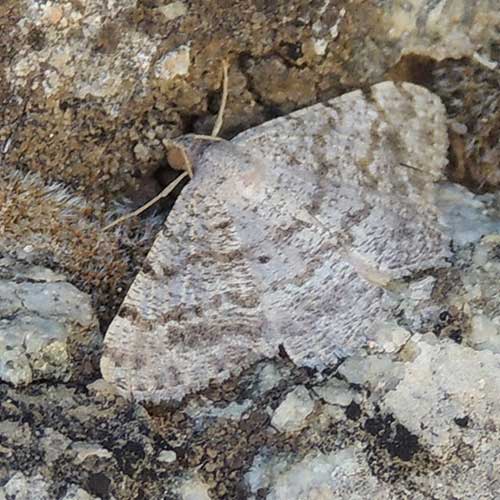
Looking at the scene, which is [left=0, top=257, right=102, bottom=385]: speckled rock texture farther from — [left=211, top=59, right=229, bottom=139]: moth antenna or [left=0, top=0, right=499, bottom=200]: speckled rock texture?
[left=211, top=59, right=229, bottom=139]: moth antenna

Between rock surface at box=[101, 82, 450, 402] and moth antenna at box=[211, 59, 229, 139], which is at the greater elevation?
moth antenna at box=[211, 59, 229, 139]

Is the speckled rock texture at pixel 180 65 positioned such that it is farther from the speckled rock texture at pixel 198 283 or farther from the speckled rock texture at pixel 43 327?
the speckled rock texture at pixel 43 327

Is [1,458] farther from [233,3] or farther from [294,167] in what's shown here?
[233,3]

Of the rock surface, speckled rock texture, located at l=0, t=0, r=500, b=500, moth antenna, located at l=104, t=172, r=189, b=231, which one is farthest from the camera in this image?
moth antenna, located at l=104, t=172, r=189, b=231

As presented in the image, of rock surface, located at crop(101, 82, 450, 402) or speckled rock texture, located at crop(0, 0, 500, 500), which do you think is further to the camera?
rock surface, located at crop(101, 82, 450, 402)

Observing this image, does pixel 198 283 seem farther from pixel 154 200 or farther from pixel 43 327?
pixel 43 327

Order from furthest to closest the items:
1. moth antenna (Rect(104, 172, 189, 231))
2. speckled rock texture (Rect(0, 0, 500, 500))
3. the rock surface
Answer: moth antenna (Rect(104, 172, 189, 231)) < the rock surface < speckled rock texture (Rect(0, 0, 500, 500))

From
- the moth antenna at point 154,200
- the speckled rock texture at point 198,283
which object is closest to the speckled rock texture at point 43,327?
the speckled rock texture at point 198,283

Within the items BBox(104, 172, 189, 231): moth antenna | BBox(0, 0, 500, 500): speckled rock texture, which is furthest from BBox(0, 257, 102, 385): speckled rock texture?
BBox(104, 172, 189, 231): moth antenna
